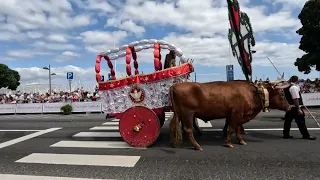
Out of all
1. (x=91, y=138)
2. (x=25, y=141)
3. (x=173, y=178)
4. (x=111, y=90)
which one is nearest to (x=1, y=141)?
(x=25, y=141)

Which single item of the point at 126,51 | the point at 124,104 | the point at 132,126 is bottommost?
the point at 132,126

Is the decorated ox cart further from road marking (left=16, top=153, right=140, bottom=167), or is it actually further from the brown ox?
road marking (left=16, top=153, right=140, bottom=167)

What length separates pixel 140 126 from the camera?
762 centimetres

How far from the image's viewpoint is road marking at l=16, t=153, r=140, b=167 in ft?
20.5

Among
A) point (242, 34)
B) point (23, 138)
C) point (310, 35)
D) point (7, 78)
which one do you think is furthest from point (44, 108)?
point (7, 78)

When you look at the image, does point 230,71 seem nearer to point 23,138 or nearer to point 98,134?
point 98,134

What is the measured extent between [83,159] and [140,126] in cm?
159

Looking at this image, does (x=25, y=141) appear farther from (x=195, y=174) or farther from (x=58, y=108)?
(x=58, y=108)

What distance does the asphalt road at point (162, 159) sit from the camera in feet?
17.9

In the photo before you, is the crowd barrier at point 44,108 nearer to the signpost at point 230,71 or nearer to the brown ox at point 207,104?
the signpost at point 230,71

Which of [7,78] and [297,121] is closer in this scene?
[297,121]

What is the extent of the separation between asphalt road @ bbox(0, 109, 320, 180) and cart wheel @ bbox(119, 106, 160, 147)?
9.4 inches

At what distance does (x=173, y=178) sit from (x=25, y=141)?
5.56m

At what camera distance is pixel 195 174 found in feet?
17.7
